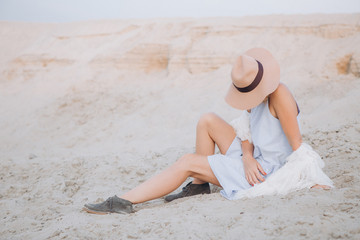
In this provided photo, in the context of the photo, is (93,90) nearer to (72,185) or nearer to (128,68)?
(128,68)

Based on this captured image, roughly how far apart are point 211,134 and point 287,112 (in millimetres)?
717

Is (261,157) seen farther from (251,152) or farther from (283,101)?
(283,101)

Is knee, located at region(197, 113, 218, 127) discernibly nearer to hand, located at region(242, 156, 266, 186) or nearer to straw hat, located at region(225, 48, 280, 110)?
straw hat, located at region(225, 48, 280, 110)

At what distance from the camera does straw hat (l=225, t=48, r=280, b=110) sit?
215 cm

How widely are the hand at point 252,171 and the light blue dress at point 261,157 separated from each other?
4cm

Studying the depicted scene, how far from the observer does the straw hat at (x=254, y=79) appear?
2.15m

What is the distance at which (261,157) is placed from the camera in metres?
2.44

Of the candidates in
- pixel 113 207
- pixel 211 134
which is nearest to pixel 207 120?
pixel 211 134

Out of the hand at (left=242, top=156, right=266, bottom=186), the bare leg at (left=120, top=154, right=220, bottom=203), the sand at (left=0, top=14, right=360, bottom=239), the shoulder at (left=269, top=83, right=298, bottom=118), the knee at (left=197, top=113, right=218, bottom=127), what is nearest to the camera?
the sand at (left=0, top=14, right=360, bottom=239)

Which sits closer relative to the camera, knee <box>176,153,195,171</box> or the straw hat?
the straw hat

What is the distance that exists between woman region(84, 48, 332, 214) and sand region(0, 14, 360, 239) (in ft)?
0.47

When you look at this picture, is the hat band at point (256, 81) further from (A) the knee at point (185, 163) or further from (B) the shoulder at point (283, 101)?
(A) the knee at point (185, 163)

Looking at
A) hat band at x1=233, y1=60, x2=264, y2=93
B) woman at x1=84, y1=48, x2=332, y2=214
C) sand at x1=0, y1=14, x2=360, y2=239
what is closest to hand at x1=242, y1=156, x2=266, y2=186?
woman at x1=84, y1=48, x2=332, y2=214

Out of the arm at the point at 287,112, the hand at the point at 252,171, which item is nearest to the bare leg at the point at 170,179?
the hand at the point at 252,171
